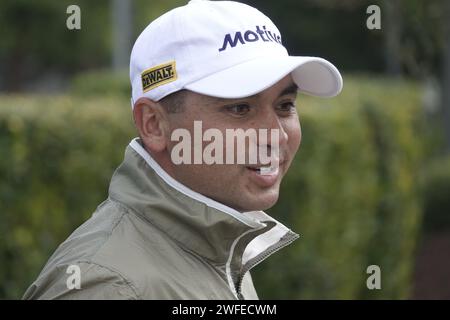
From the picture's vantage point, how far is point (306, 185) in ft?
22.6

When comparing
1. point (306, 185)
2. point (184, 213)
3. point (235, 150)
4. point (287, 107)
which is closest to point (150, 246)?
point (184, 213)

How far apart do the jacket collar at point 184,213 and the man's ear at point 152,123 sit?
3cm

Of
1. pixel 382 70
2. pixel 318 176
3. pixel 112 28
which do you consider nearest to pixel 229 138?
pixel 318 176

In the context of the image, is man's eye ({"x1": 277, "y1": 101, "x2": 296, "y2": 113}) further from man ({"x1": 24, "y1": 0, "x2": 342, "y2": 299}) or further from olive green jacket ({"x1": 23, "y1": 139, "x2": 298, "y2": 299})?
olive green jacket ({"x1": 23, "y1": 139, "x2": 298, "y2": 299})

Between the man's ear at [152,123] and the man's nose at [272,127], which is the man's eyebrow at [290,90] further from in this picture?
the man's ear at [152,123]

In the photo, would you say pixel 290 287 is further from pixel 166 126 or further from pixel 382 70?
pixel 382 70

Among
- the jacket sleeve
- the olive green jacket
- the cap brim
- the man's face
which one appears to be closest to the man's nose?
the man's face

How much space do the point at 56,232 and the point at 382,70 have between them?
23.7m

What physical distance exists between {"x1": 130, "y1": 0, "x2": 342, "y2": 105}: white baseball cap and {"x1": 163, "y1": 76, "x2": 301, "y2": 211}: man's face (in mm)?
53

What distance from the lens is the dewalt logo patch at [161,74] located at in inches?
98.2

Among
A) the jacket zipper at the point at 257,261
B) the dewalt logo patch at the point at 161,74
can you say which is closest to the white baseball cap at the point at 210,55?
the dewalt logo patch at the point at 161,74

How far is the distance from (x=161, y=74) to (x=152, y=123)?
5.8 inches

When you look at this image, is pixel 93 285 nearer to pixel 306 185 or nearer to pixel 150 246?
pixel 150 246

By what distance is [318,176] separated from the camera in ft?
23.0
